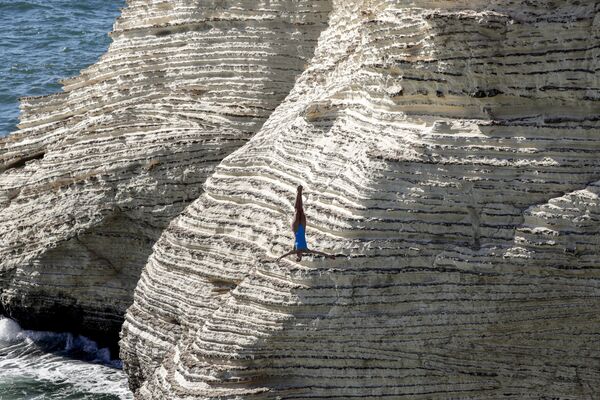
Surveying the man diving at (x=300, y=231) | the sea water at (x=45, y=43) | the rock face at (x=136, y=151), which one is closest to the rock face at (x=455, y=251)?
the man diving at (x=300, y=231)

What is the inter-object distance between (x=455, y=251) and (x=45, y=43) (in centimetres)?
1858

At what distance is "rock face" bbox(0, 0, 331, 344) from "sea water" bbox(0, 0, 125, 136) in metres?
6.25

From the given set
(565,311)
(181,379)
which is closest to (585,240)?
(565,311)

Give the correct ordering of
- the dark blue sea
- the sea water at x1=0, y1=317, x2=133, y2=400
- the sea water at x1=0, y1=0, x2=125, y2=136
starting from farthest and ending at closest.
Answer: the sea water at x1=0, y1=0, x2=125, y2=136
the dark blue sea
the sea water at x1=0, y1=317, x2=133, y2=400

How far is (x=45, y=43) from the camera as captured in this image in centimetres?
2880

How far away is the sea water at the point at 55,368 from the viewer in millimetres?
16016

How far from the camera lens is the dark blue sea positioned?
16250 millimetres

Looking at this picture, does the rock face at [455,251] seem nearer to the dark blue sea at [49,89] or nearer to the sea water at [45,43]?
the dark blue sea at [49,89]

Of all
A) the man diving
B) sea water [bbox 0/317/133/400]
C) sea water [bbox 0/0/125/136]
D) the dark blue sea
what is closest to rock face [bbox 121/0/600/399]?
the man diving

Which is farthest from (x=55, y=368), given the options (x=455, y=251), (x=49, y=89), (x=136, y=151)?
(x=49, y=89)

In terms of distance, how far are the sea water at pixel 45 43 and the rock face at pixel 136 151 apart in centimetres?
625

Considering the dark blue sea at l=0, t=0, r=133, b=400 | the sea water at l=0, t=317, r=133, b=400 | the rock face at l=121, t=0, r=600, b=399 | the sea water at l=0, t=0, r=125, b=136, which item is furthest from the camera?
the sea water at l=0, t=0, r=125, b=136

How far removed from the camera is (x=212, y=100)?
17281 mm

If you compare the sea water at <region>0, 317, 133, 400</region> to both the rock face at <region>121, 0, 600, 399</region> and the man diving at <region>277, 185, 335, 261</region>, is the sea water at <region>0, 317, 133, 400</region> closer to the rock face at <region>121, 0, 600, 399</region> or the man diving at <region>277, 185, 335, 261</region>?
the rock face at <region>121, 0, 600, 399</region>
